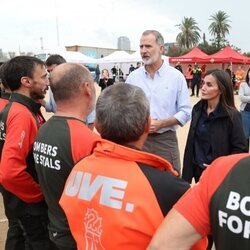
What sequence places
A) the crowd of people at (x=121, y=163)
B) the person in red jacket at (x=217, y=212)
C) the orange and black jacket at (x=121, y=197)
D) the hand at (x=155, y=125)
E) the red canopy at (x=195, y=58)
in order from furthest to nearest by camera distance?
the red canopy at (x=195, y=58) < the hand at (x=155, y=125) < the orange and black jacket at (x=121, y=197) < the crowd of people at (x=121, y=163) < the person in red jacket at (x=217, y=212)

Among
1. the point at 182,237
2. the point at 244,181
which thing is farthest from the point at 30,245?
the point at 244,181

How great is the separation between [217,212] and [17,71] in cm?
209

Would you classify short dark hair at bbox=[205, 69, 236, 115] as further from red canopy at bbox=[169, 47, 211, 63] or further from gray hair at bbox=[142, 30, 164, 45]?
red canopy at bbox=[169, 47, 211, 63]

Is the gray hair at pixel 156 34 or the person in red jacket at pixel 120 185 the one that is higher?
the gray hair at pixel 156 34

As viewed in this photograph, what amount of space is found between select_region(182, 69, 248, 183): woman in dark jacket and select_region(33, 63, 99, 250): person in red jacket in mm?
1497

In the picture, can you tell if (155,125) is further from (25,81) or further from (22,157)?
(22,157)

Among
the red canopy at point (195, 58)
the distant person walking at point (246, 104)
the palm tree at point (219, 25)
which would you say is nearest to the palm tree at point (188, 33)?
the palm tree at point (219, 25)

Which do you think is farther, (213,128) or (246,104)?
(246,104)

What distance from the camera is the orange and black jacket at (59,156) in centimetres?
196

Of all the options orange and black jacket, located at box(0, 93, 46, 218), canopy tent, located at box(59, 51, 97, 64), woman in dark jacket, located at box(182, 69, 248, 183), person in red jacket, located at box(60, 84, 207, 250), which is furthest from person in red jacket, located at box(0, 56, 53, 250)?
canopy tent, located at box(59, 51, 97, 64)

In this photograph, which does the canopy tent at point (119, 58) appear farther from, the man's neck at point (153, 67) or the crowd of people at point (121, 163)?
the crowd of people at point (121, 163)

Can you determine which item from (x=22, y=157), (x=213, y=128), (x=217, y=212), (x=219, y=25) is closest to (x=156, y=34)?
(x=213, y=128)

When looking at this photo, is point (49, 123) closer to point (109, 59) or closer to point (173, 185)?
point (173, 185)

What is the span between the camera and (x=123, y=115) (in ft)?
5.03
